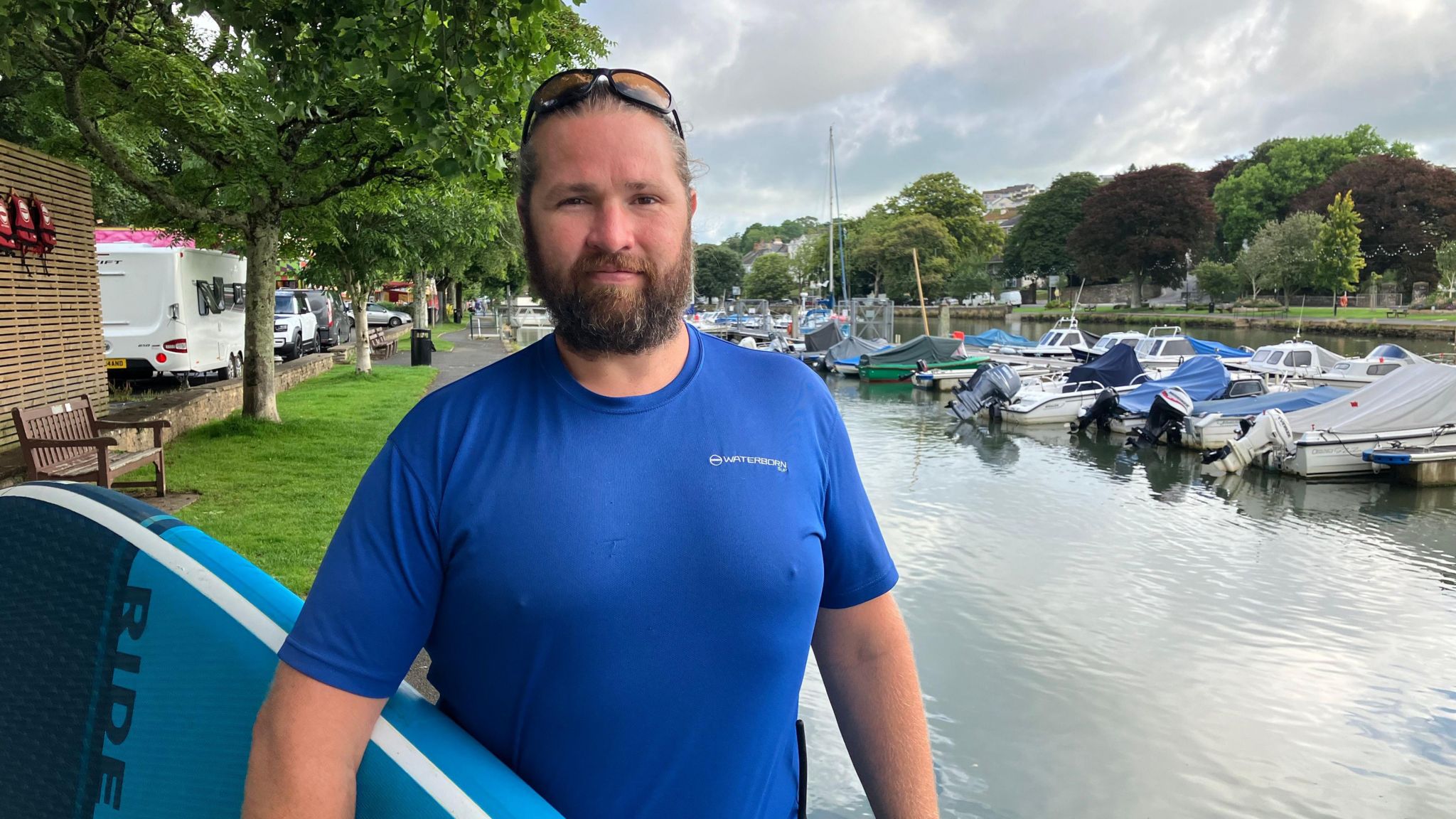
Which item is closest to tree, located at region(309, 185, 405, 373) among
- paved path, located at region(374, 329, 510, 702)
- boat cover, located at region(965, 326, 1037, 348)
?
paved path, located at region(374, 329, 510, 702)

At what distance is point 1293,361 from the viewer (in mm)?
27984

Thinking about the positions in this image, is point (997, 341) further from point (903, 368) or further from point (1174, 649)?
point (1174, 649)

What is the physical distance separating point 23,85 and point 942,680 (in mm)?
14804

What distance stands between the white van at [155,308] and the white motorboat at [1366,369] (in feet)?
88.0

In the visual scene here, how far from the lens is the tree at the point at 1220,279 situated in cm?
6912

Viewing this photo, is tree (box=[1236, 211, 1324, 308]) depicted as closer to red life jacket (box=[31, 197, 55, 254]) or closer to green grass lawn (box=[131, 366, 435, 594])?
green grass lawn (box=[131, 366, 435, 594])

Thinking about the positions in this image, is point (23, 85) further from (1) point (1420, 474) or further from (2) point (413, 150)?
(1) point (1420, 474)

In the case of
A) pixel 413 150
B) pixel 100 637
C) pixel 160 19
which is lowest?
pixel 100 637

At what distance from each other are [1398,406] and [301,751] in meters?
20.4

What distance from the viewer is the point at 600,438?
1.47 m

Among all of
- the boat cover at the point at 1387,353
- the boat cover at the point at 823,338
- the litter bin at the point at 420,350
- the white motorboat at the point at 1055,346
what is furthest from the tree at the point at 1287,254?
the litter bin at the point at 420,350

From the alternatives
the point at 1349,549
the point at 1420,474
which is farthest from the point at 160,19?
the point at 1420,474

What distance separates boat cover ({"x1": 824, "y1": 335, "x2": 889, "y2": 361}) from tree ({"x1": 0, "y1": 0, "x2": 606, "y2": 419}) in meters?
24.0

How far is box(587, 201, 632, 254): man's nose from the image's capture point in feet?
5.12
